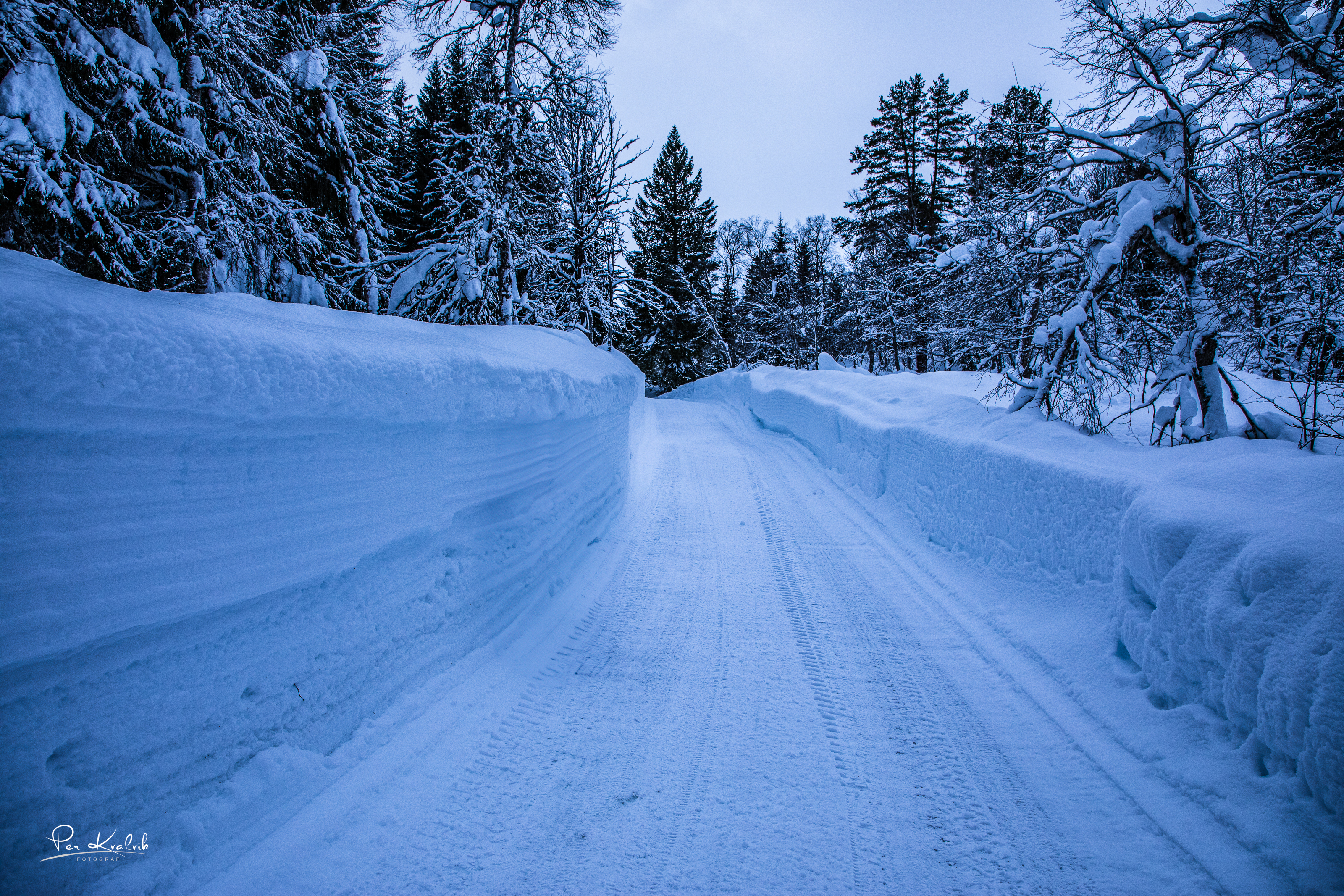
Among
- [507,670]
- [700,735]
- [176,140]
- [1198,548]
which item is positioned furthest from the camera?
[176,140]

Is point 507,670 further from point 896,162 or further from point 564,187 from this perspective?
point 896,162

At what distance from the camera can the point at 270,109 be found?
8.43 metres

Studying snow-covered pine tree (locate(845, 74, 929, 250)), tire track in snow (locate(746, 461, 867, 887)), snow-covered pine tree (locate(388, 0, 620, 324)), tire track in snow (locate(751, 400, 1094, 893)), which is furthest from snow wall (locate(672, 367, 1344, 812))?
snow-covered pine tree (locate(845, 74, 929, 250))

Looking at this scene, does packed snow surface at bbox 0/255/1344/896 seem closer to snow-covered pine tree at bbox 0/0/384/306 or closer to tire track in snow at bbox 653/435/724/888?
tire track in snow at bbox 653/435/724/888

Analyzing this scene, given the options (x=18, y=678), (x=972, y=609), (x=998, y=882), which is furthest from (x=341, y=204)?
(x=998, y=882)

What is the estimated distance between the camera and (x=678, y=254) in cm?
2628

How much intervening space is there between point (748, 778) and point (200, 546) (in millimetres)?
2154

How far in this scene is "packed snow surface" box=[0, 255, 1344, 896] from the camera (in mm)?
1466

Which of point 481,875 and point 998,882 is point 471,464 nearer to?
point 481,875

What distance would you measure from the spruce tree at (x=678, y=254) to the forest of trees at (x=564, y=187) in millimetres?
12485

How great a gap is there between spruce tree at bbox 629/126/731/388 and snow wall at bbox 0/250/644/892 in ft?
75.1

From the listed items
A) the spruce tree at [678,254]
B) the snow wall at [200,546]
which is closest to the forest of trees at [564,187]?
the snow wall at [200,546]

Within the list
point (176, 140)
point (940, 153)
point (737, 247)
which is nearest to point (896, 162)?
point (940, 153)

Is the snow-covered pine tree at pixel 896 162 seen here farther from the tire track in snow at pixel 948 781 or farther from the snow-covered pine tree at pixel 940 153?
the tire track in snow at pixel 948 781
